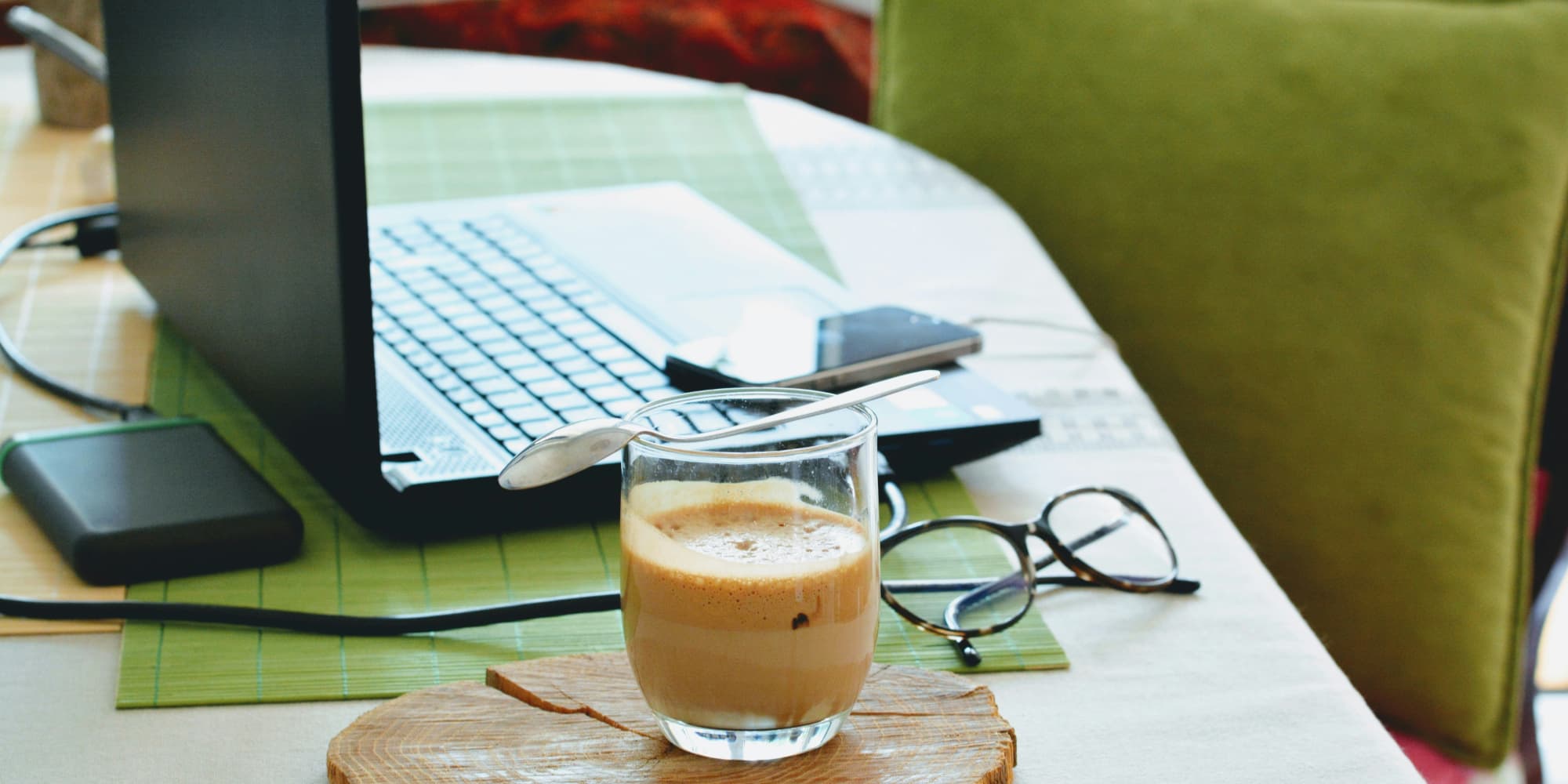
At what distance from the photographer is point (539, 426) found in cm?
60

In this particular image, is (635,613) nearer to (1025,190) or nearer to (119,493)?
(119,493)

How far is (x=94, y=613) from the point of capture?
500 millimetres

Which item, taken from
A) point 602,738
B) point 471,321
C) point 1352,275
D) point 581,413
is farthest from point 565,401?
point 1352,275

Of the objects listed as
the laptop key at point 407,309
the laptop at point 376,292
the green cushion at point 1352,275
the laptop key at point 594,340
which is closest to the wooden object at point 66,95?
Answer: the laptop at point 376,292

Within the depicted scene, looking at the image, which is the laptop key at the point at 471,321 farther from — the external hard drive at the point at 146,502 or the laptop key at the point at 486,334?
the external hard drive at the point at 146,502

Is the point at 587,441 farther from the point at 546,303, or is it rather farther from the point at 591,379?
the point at 546,303

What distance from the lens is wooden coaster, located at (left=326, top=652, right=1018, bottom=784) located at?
41 cm

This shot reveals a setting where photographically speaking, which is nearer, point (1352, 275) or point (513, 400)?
point (513, 400)

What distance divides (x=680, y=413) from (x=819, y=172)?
715mm

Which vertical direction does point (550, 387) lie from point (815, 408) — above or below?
below

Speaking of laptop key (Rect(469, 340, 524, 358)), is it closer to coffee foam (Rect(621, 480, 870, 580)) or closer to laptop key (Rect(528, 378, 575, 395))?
laptop key (Rect(528, 378, 575, 395))

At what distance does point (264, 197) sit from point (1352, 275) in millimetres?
786

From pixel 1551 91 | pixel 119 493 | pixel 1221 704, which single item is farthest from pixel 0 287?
pixel 1551 91

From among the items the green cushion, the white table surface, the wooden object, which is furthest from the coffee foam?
the wooden object
